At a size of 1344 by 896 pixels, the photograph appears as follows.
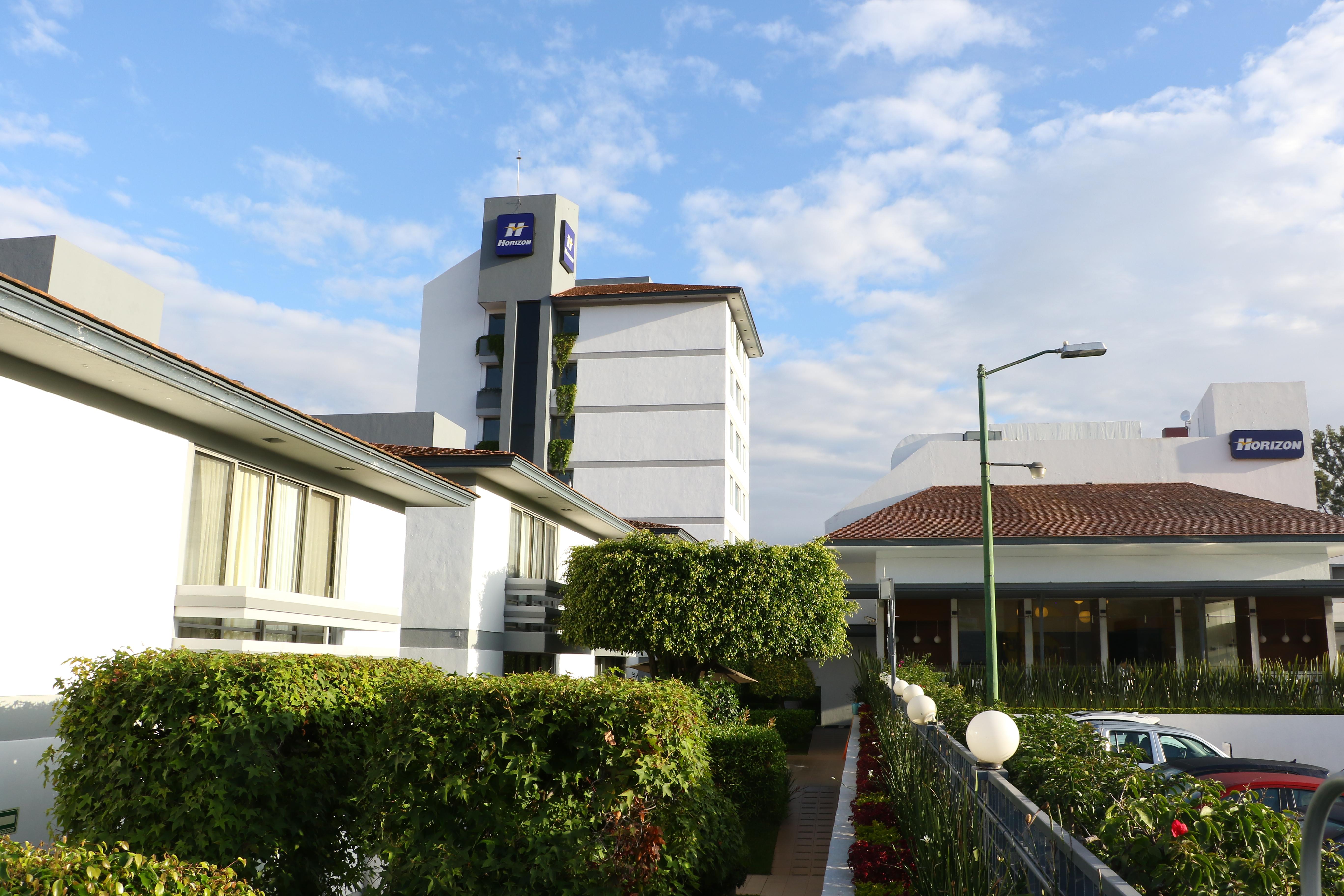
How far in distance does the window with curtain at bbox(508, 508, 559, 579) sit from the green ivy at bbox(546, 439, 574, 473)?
74.4 feet

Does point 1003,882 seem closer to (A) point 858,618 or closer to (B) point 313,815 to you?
(B) point 313,815

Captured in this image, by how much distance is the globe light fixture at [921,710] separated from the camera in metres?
10.9

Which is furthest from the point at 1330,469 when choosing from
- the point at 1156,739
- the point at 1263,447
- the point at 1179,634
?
the point at 1156,739

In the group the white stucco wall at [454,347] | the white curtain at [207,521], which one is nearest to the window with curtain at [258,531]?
the white curtain at [207,521]

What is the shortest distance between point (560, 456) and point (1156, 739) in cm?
3519

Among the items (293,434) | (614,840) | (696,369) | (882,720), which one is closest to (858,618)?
(696,369)

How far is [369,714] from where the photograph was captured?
832 centimetres

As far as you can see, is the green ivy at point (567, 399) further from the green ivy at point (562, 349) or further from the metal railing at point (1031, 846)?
the metal railing at point (1031, 846)

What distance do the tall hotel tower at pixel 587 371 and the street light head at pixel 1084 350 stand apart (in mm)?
30004

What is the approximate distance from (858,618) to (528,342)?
2274cm

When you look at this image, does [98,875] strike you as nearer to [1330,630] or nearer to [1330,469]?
[1330,630]

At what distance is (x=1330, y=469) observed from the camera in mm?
65938

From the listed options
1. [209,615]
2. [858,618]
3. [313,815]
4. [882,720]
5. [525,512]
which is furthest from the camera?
[858,618]

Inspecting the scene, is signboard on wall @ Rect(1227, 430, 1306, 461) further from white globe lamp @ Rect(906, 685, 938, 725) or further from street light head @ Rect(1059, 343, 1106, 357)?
white globe lamp @ Rect(906, 685, 938, 725)
